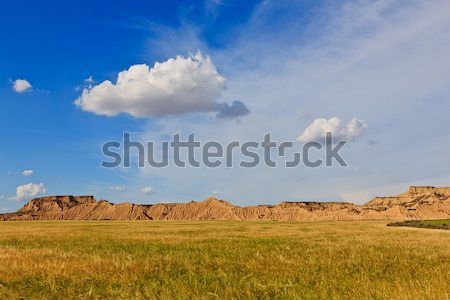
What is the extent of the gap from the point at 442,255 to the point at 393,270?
5.32 metres

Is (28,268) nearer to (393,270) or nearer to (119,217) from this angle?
(393,270)

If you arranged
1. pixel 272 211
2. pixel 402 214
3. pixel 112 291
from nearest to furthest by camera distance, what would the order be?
pixel 112 291, pixel 402 214, pixel 272 211

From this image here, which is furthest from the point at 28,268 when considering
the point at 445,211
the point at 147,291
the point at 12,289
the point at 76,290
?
the point at 445,211

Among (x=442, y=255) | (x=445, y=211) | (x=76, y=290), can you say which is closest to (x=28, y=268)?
(x=76, y=290)

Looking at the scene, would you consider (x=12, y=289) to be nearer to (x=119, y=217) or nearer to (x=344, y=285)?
(x=344, y=285)

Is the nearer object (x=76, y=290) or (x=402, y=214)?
(x=76, y=290)

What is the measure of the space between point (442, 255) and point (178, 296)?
11.3 metres

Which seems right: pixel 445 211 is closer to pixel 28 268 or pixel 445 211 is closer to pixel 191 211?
pixel 191 211

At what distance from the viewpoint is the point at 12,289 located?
28.2 ft

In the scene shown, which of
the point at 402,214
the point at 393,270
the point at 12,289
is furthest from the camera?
the point at 402,214

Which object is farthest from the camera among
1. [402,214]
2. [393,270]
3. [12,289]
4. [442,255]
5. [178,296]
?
[402,214]

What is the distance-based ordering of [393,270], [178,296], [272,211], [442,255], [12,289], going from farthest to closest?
[272,211] < [442,255] < [393,270] < [12,289] < [178,296]

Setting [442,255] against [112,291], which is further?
[442,255]

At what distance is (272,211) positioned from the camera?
189875mm
